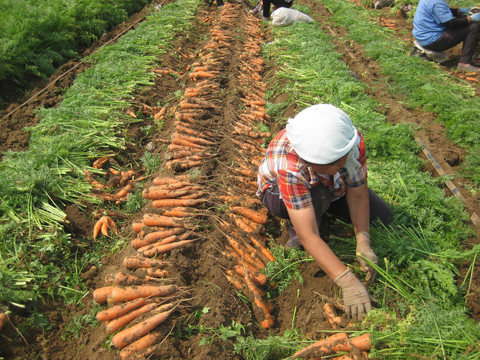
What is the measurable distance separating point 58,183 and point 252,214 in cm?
244

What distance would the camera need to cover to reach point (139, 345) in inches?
84.7

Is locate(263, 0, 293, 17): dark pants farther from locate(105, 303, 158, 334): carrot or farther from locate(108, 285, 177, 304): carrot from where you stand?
locate(105, 303, 158, 334): carrot

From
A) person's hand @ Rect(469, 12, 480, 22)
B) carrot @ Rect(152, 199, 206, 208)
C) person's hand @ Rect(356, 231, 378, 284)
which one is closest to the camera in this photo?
person's hand @ Rect(356, 231, 378, 284)

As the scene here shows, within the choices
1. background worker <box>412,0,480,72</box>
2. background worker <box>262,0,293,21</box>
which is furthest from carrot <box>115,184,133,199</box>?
background worker <box>262,0,293,21</box>

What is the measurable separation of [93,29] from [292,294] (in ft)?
31.0

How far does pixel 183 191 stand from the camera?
3.40 m

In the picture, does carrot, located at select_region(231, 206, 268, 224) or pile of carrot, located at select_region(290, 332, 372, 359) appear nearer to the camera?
pile of carrot, located at select_region(290, 332, 372, 359)

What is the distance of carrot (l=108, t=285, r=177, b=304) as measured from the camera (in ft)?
7.94

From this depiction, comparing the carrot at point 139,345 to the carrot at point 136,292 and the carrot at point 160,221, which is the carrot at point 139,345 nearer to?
the carrot at point 136,292

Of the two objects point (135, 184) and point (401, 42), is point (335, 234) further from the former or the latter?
point (401, 42)

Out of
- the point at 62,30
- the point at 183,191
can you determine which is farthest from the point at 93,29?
the point at 183,191

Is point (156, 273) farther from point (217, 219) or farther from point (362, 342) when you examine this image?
point (362, 342)

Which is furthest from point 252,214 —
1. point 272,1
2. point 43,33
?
point 272,1

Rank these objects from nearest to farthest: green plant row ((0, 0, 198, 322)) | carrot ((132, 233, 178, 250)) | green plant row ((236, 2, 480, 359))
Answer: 1. green plant row ((236, 2, 480, 359))
2. green plant row ((0, 0, 198, 322))
3. carrot ((132, 233, 178, 250))
